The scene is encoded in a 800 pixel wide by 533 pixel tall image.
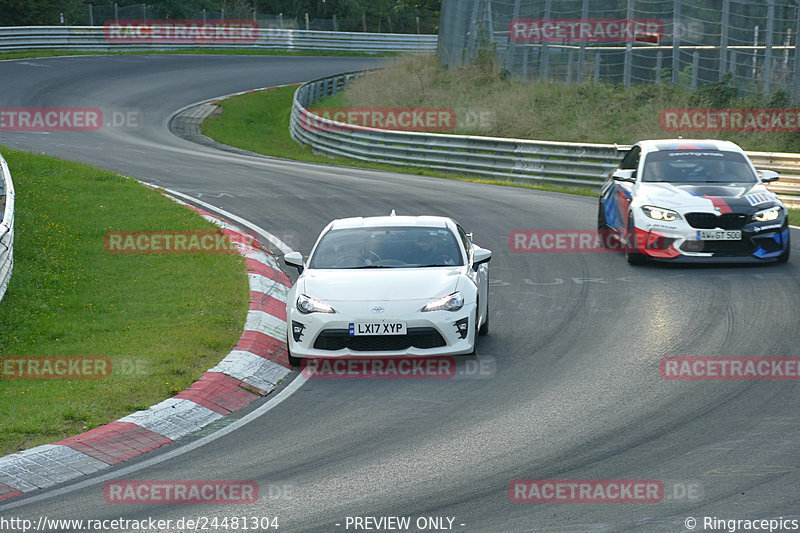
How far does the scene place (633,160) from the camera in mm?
15531

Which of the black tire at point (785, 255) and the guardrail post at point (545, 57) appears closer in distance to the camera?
the black tire at point (785, 255)

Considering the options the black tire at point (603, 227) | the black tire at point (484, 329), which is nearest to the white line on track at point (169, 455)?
the black tire at point (484, 329)

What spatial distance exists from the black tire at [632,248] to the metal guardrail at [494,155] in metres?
6.85

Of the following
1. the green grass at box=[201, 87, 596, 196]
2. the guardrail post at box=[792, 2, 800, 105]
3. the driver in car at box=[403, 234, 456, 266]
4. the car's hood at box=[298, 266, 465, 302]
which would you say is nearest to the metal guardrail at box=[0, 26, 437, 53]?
the green grass at box=[201, 87, 596, 196]

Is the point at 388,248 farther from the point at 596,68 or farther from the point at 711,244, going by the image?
the point at 596,68

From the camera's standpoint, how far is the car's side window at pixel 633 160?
15.4 m

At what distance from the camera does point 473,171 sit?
25.4 meters

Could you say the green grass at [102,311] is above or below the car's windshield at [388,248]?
below

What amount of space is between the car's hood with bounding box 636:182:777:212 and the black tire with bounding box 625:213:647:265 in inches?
13.8

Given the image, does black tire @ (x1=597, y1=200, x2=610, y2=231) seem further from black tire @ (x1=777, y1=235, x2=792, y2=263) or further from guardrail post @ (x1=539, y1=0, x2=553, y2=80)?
guardrail post @ (x1=539, y1=0, x2=553, y2=80)

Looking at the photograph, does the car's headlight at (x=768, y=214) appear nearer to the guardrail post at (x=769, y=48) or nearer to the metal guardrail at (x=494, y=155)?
the metal guardrail at (x=494, y=155)

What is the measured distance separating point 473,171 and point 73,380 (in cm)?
1712

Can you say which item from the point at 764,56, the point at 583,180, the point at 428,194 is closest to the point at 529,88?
the point at 764,56

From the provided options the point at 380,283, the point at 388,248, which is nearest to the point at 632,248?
the point at 388,248
